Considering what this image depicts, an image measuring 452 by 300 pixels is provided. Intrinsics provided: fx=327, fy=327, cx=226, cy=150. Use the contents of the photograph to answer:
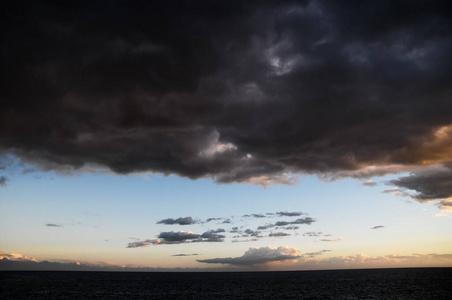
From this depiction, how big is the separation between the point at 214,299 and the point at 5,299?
55656 millimetres

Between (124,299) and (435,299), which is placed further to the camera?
(124,299)

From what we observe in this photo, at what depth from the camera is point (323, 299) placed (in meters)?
88.4

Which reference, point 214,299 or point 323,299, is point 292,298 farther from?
point 214,299

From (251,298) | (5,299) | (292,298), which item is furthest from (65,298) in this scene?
(292,298)

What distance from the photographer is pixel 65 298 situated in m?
90.9

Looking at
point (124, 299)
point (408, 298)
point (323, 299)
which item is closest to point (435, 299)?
point (408, 298)

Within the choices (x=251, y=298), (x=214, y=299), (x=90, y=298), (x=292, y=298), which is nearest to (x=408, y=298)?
(x=292, y=298)

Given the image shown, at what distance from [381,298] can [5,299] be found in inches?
Result: 3964

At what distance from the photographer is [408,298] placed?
288 ft

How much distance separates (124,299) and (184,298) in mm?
16756

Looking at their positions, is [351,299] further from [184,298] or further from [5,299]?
[5,299]

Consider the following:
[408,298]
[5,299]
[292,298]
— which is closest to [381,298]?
[408,298]

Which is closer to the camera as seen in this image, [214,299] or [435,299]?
[435,299]

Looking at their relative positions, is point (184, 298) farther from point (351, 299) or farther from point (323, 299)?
point (351, 299)
